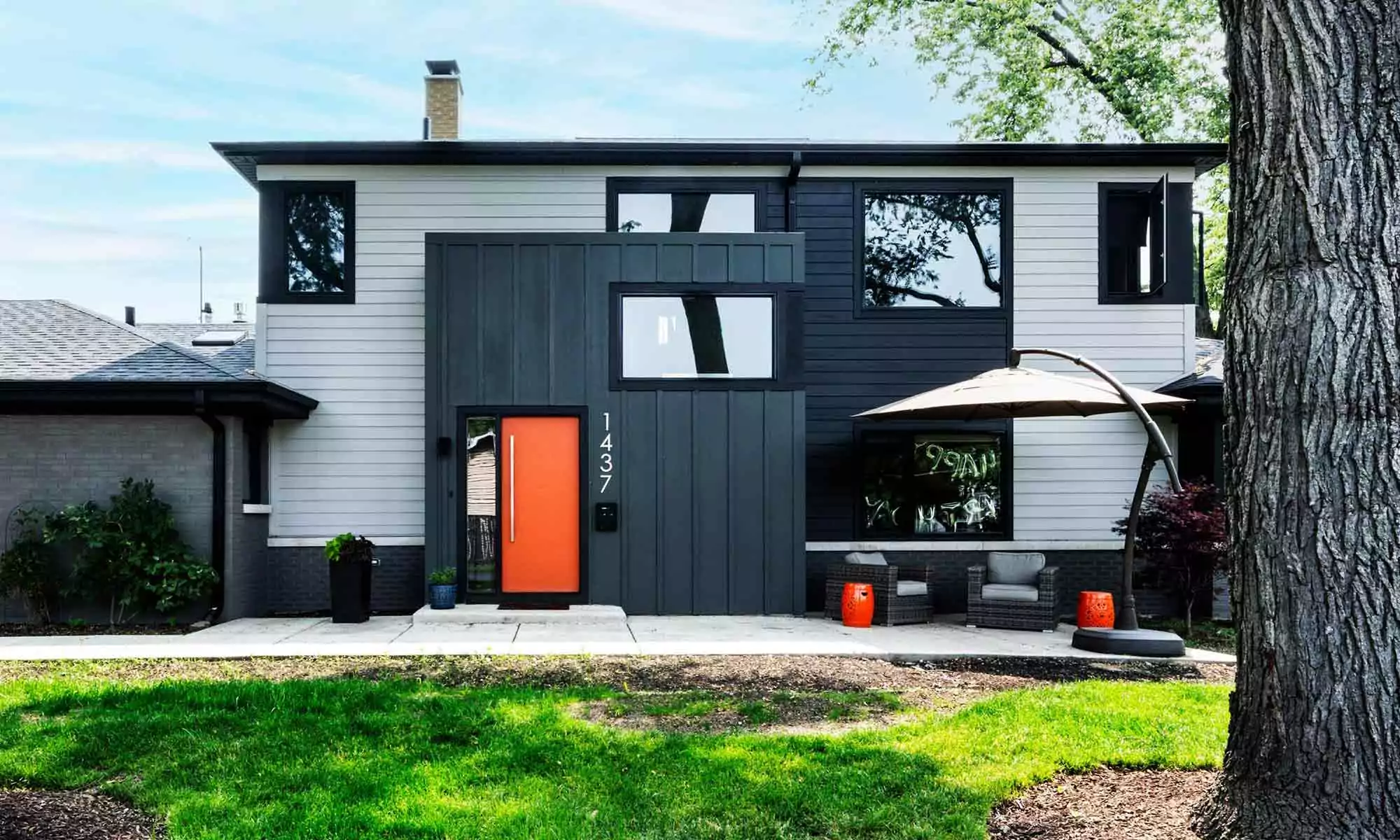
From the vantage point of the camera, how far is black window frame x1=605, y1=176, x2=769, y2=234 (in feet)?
36.7

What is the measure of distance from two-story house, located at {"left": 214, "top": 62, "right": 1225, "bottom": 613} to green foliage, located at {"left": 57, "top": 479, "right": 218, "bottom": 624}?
1.40 metres

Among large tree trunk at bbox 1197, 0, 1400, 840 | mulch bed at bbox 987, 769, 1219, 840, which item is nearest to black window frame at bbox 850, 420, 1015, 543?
mulch bed at bbox 987, 769, 1219, 840

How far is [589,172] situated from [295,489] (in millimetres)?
4468

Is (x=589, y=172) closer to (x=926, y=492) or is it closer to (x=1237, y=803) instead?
(x=926, y=492)

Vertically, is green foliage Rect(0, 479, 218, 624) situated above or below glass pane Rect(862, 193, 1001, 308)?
below

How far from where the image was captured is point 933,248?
11242 mm

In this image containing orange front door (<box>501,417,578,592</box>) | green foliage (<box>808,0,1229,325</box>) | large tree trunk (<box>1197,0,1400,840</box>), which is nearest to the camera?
large tree trunk (<box>1197,0,1400,840</box>)

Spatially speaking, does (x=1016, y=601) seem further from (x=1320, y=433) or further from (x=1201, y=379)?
(x=1320, y=433)

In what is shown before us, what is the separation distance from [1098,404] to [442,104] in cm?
773

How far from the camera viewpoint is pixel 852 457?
11.1 meters

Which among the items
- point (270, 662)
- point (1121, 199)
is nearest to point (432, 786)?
point (270, 662)

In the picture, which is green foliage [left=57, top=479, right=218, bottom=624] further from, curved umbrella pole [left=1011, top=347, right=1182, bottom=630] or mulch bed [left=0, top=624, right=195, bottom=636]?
curved umbrella pole [left=1011, top=347, right=1182, bottom=630]

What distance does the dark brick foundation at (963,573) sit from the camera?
11047mm

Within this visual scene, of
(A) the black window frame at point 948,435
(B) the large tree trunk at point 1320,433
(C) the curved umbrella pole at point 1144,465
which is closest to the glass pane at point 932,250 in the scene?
(A) the black window frame at point 948,435
